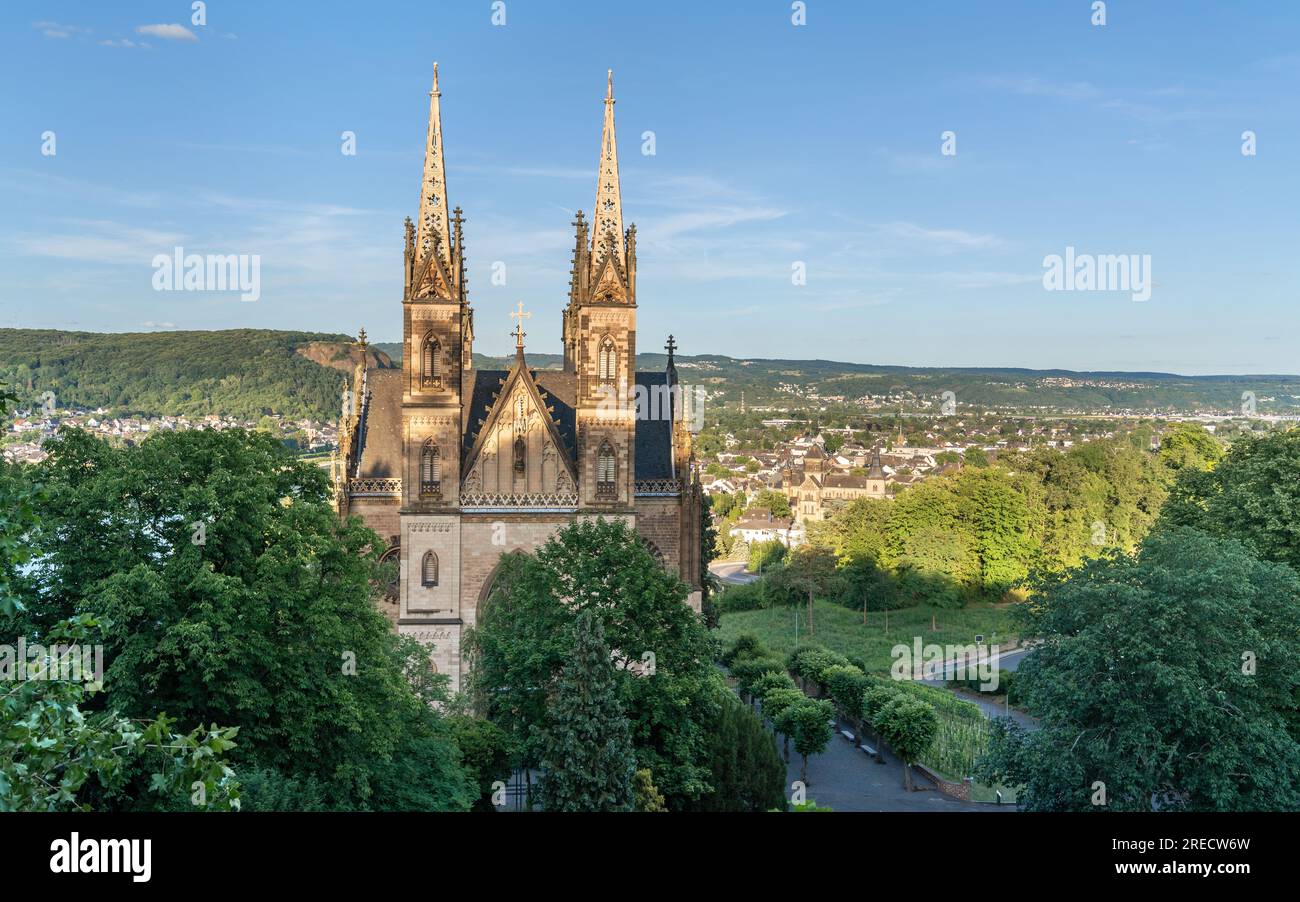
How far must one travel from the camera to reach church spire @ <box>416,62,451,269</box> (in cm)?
4062

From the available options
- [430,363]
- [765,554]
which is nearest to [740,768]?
[430,363]

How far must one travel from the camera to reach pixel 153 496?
79.1ft

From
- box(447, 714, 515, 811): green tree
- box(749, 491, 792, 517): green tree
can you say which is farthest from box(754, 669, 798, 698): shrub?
box(749, 491, 792, 517): green tree

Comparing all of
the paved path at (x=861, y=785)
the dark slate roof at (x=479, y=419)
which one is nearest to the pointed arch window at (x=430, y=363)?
the dark slate roof at (x=479, y=419)

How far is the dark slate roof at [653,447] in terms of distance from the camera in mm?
43312

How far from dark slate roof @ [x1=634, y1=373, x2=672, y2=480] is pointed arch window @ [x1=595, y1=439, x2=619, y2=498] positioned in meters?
2.04

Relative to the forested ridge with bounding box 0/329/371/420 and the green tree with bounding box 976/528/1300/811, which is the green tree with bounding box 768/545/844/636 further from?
the green tree with bounding box 976/528/1300/811

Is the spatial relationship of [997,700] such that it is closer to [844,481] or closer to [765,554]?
[765,554]

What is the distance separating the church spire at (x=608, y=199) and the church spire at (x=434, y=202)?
17.6 feet

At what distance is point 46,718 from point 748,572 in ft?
346

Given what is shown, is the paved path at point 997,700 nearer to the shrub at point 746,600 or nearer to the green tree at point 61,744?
the shrub at point 746,600

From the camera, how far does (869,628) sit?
7375cm
